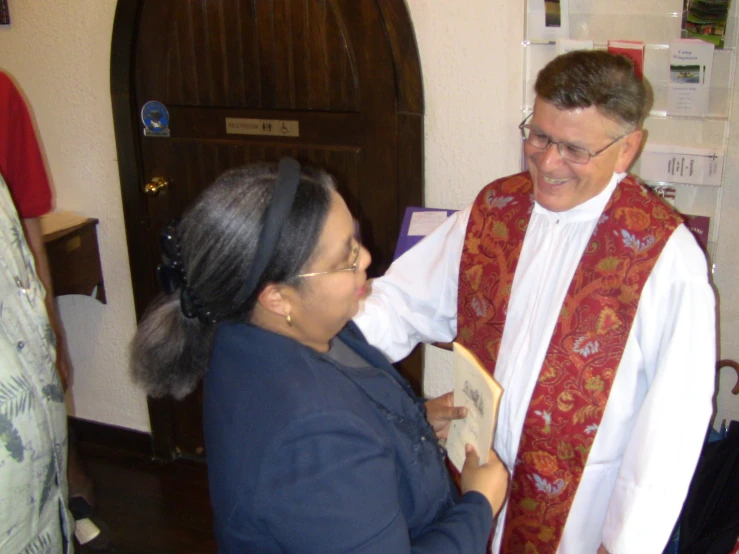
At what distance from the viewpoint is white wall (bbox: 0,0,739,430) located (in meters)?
2.03

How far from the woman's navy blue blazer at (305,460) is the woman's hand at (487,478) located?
0.36 ft

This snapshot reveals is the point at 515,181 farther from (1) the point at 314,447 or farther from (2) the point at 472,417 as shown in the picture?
(1) the point at 314,447

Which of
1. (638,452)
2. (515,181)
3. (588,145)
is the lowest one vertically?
(638,452)

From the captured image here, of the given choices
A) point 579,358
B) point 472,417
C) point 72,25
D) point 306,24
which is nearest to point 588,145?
point 579,358

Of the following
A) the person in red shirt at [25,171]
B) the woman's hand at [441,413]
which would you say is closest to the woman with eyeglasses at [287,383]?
the woman's hand at [441,413]

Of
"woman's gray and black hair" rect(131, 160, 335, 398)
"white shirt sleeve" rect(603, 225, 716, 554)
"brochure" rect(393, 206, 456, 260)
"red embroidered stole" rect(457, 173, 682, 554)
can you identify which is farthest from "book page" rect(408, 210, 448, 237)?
"woman's gray and black hair" rect(131, 160, 335, 398)

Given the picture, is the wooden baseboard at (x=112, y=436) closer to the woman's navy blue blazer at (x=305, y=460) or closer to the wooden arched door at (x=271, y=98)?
the wooden arched door at (x=271, y=98)

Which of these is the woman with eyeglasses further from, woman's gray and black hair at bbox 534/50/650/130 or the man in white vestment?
woman's gray and black hair at bbox 534/50/650/130

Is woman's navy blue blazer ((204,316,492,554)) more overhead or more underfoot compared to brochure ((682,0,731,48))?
more underfoot

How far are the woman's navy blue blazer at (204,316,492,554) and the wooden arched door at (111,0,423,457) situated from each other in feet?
4.16

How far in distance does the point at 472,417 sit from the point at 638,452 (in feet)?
1.03

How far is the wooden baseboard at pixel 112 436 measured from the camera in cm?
301

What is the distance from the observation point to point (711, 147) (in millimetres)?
1878

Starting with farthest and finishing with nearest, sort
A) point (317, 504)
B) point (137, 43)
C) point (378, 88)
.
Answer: point (137, 43) < point (378, 88) < point (317, 504)
